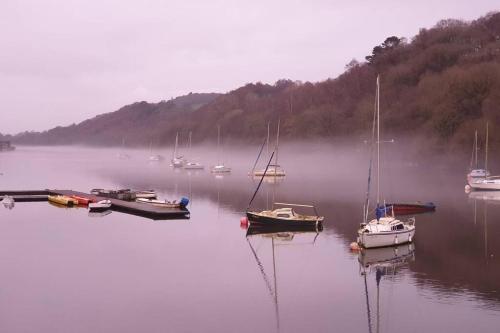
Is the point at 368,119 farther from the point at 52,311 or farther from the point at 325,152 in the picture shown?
the point at 52,311

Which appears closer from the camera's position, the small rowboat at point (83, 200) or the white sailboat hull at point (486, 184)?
the small rowboat at point (83, 200)

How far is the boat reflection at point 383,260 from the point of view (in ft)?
92.1

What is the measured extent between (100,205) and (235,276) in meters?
26.0

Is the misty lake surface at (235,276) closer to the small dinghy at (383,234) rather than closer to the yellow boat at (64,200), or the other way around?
the small dinghy at (383,234)

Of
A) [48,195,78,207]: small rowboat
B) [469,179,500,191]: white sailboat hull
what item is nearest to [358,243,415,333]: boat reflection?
[48,195,78,207]: small rowboat

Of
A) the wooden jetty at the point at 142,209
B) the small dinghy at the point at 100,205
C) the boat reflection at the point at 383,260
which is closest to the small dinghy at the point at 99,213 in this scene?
the small dinghy at the point at 100,205

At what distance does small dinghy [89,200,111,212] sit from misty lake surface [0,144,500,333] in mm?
1404

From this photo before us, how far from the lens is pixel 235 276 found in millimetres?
27750

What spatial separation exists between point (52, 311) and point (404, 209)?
34.2 meters

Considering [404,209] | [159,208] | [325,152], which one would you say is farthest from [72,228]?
[325,152]

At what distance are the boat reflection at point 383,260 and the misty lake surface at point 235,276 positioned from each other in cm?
7

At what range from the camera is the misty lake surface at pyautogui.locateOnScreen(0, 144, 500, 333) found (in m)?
21.4

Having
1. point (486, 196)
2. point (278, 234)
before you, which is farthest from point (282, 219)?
point (486, 196)

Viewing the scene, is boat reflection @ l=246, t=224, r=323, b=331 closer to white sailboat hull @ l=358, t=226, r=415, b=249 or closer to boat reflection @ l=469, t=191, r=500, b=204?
white sailboat hull @ l=358, t=226, r=415, b=249
